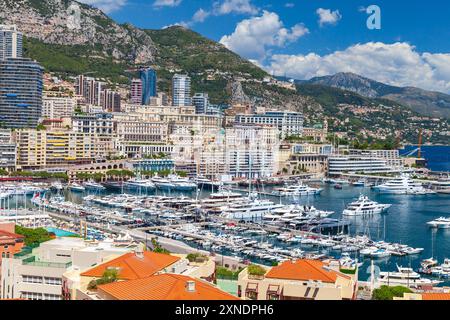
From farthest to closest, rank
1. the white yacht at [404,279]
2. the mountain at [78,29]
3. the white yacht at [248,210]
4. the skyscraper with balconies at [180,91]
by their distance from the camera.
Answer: the mountain at [78,29] < the skyscraper with balconies at [180,91] < the white yacht at [248,210] < the white yacht at [404,279]

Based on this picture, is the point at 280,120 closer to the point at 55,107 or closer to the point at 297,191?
the point at 55,107

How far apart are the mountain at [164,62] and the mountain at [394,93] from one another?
27.9 ft

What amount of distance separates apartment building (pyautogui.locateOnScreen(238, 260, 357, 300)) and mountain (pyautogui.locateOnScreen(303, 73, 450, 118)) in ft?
234

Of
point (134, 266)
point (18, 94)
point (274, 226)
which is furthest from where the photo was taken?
point (18, 94)

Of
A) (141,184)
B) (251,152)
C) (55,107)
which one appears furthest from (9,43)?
(141,184)

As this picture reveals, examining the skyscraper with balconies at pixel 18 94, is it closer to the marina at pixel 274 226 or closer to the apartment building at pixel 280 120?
the marina at pixel 274 226

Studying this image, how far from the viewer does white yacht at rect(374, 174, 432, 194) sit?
2791cm

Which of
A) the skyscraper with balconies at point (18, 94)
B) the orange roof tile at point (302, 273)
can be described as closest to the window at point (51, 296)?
the orange roof tile at point (302, 273)

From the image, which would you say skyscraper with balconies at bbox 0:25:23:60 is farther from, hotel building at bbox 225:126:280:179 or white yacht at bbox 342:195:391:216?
white yacht at bbox 342:195:391:216

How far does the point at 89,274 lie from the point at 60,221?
37.1 feet

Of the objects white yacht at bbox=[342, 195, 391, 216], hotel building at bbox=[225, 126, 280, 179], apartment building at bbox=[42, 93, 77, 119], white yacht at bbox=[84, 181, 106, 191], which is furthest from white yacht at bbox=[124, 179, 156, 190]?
apartment building at bbox=[42, 93, 77, 119]

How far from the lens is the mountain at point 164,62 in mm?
50125

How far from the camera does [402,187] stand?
92.3 feet

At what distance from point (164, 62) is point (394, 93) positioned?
123ft
